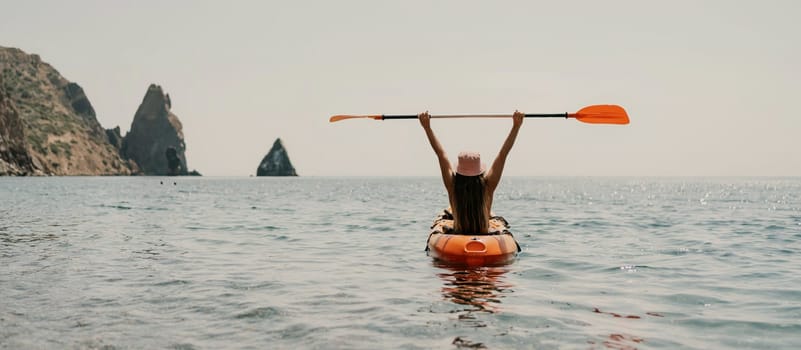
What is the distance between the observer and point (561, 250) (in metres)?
14.9

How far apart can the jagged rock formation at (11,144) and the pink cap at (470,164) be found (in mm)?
126776

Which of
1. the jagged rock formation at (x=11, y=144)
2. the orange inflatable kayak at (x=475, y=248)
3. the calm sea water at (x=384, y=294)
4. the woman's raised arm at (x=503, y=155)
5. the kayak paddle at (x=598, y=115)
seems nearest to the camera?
the calm sea water at (x=384, y=294)

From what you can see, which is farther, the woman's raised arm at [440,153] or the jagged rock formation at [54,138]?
the jagged rock formation at [54,138]

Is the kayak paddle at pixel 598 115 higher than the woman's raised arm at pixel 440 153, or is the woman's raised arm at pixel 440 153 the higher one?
the kayak paddle at pixel 598 115

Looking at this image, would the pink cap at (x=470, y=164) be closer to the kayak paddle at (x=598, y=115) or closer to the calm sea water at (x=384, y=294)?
the calm sea water at (x=384, y=294)

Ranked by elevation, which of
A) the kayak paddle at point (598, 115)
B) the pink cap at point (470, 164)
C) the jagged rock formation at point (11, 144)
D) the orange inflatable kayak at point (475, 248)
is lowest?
the orange inflatable kayak at point (475, 248)

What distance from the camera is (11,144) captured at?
124125 mm

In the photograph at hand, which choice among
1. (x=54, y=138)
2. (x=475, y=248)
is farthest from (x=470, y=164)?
(x=54, y=138)

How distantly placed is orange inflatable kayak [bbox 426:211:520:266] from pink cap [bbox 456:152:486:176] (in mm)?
1187

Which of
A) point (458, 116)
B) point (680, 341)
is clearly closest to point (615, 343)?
point (680, 341)

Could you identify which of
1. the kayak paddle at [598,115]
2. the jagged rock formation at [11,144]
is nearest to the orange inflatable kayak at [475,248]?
the kayak paddle at [598,115]

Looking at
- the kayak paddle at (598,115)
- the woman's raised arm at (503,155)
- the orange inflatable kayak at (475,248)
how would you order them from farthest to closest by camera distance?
the kayak paddle at (598,115), the orange inflatable kayak at (475,248), the woman's raised arm at (503,155)

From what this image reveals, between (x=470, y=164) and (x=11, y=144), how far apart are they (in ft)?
442

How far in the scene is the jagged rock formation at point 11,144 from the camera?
12072 cm
